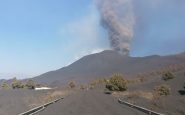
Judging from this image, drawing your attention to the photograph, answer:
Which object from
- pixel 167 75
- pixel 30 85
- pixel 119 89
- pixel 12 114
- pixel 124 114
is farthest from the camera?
pixel 30 85

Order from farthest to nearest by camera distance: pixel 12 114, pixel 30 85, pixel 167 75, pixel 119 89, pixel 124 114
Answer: pixel 30 85
pixel 167 75
pixel 119 89
pixel 12 114
pixel 124 114

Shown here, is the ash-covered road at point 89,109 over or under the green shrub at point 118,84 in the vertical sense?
under

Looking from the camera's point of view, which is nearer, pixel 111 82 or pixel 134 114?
pixel 134 114

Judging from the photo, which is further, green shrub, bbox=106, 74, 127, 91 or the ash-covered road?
green shrub, bbox=106, 74, 127, 91

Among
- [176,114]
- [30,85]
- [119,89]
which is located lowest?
[176,114]

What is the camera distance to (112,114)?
80.7 feet

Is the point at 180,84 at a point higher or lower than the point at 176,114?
higher

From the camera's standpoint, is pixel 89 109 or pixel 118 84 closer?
pixel 89 109

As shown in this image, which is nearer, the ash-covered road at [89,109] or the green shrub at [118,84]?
the ash-covered road at [89,109]

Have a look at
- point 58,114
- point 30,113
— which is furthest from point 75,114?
point 30,113

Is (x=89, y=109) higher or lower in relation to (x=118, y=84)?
lower

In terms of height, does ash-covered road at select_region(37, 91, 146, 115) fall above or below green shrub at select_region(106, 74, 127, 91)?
below

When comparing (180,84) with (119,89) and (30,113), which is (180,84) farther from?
(30,113)

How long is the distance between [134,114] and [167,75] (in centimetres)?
7834
